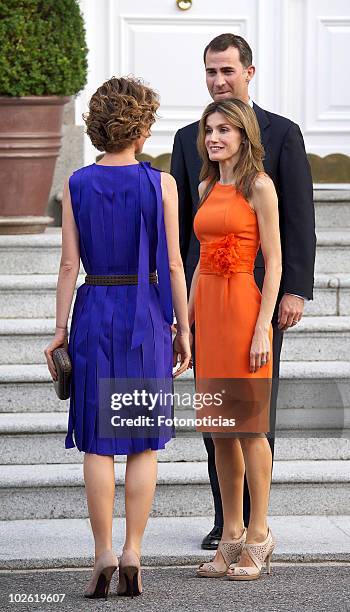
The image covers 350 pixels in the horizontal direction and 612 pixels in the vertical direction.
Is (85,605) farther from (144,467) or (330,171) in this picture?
(330,171)

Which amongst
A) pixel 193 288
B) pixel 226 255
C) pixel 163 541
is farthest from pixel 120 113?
pixel 163 541

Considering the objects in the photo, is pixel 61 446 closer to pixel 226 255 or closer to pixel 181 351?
pixel 181 351

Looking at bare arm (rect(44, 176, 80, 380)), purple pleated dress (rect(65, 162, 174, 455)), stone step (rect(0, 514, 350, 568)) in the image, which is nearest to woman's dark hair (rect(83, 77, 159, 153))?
purple pleated dress (rect(65, 162, 174, 455))

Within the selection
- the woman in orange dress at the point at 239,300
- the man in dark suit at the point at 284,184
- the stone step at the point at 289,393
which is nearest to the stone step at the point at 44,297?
the stone step at the point at 289,393

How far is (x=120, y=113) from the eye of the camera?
437cm

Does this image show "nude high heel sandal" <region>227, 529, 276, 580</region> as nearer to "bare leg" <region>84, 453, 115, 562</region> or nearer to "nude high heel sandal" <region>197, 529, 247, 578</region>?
"nude high heel sandal" <region>197, 529, 247, 578</region>

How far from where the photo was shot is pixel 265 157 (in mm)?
4957

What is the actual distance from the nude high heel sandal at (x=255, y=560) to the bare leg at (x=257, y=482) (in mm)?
16

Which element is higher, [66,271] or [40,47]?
[40,47]

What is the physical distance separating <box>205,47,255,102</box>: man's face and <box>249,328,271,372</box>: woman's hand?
90 centimetres

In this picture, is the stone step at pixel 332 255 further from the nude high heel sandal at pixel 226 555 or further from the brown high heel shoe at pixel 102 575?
the brown high heel shoe at pixel 102 575

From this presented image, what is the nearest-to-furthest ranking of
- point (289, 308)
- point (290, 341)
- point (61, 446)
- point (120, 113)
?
point (120, 113)
point (289, 308)
point (61, 446)
point (290, 341)

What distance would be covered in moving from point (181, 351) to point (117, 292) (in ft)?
1.02

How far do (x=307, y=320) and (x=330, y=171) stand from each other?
1699mm
